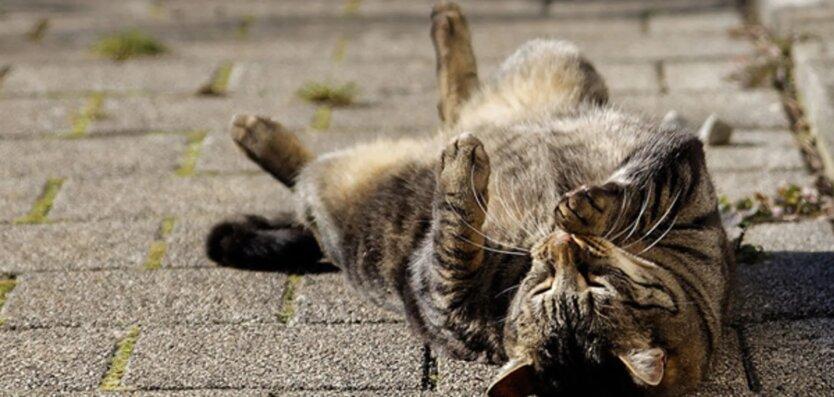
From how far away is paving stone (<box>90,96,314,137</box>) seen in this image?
17.8 feet

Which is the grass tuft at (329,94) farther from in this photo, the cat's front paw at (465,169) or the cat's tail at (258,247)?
the cat's front paw at (465,169)

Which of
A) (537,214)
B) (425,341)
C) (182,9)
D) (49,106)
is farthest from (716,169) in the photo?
(182,9)

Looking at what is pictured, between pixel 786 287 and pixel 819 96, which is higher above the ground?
pixel 819 96

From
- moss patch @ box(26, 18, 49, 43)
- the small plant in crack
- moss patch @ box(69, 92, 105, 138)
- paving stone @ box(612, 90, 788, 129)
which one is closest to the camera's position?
the small plant in crack

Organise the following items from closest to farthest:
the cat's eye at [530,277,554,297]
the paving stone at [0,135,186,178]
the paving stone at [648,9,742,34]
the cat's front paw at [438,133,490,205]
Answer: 1. the cat's eye at [530,277,554,297]
2. the cat's front paw at [438,133,490,205]
3. the paving stone at [0,135,186,178]
4. the paving stone at [648,9,742,34]

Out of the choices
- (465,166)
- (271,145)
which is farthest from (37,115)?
(465,166)

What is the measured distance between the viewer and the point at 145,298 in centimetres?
403

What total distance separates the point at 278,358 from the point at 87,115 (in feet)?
7.59

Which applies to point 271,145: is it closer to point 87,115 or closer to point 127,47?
point 87,115

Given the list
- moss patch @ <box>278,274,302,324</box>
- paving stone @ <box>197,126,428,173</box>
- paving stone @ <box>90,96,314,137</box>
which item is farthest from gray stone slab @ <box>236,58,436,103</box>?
moss patch @ <box>278,274,302,324</box>

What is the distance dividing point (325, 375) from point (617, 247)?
0.88 m

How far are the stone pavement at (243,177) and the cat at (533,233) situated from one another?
0.44 ft

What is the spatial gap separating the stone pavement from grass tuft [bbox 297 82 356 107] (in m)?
0.06

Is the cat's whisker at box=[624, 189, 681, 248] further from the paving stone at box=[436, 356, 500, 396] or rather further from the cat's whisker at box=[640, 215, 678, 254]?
the paving stone at box=[436, 356, 500, 396]
